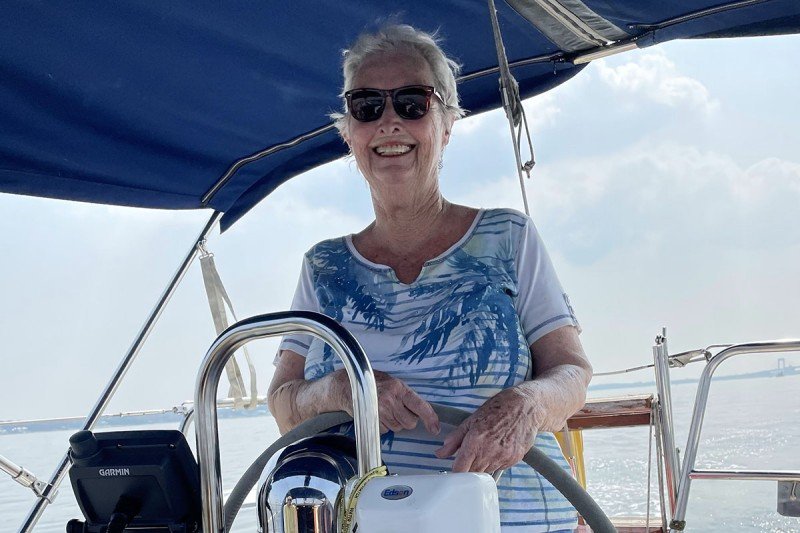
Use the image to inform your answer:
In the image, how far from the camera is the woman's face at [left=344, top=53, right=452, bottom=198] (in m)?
1.68

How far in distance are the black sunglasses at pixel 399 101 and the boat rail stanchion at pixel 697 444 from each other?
1458 mm

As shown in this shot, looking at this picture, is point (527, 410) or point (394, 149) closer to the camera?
point (527, 410)

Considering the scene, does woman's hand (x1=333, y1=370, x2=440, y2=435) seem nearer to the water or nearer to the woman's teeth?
the woman's teeth

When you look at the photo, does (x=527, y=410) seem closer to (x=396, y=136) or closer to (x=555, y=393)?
(x=555, y=393)

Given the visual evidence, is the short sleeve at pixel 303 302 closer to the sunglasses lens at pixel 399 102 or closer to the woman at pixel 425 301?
the woman at pixel 425 301

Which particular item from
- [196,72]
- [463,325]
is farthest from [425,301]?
[196,72]

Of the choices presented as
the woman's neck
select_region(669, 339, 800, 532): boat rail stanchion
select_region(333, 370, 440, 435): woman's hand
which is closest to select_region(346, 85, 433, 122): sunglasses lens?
the woman's neck

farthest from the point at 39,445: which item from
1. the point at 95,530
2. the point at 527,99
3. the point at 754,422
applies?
the point at 95,530

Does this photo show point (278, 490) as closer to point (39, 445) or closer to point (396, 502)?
point (396, 502)

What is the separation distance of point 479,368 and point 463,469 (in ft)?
1.19

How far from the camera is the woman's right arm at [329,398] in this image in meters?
1.31

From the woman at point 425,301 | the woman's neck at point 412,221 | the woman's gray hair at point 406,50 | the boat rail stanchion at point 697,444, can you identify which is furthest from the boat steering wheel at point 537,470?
the boat rail stanchion at point 697,444

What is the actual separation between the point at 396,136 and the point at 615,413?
7.80ft

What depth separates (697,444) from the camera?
2.63 metres
